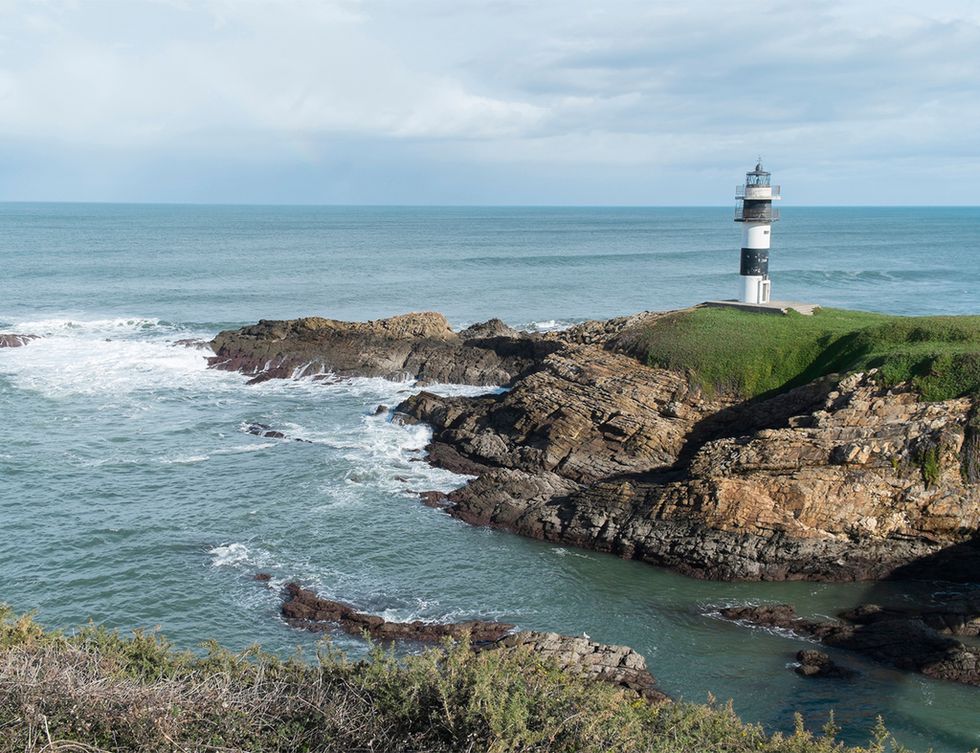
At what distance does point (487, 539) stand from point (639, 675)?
7.70 metres

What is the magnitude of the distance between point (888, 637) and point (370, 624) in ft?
36.4

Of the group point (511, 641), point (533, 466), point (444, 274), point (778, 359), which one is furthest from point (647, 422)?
point (444, 274)

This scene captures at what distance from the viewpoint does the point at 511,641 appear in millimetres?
18422

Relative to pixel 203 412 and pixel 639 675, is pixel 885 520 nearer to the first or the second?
pixel 639 675

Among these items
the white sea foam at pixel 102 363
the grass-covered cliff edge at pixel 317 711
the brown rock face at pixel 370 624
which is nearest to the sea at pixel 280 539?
the white sea foam at pixel 102 363

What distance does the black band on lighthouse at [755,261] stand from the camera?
40188 millimetres

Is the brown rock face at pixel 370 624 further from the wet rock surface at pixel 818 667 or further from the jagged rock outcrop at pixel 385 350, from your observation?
the jagged rock outcrop at pixel 385 350

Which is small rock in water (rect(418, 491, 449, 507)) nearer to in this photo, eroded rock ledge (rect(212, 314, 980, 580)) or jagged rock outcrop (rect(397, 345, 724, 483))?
eroded rock ledge (rect(212, 314, 980, 580))

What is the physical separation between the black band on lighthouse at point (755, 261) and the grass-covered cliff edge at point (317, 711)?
3044cm

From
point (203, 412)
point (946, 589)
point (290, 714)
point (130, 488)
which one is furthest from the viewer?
point (203, 412)

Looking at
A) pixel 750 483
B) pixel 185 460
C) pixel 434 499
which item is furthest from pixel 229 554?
pixel 750 483

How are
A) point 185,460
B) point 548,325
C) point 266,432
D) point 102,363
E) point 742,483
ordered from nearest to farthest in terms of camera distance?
1. point 742,483
2. point 185,460
3. point 266,432
4. point 102,363
5. point 548,325

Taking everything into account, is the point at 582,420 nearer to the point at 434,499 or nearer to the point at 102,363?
the point at 434,499

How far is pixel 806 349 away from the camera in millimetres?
32156
